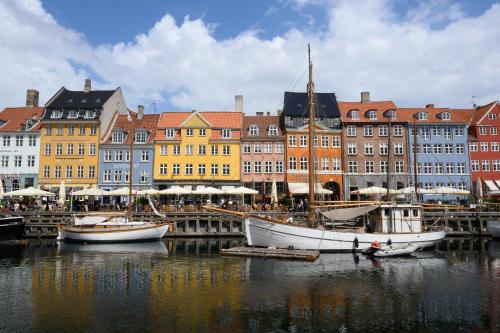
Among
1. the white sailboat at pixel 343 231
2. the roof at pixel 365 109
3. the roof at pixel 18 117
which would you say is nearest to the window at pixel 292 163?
the roof at pixel 365 109

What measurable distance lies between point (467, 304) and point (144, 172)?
4060cm

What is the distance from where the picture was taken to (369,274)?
69.6 feet

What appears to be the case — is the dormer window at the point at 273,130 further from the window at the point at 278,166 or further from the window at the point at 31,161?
the window at the point at 31,161

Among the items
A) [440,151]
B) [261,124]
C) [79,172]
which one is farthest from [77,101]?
[440,151]

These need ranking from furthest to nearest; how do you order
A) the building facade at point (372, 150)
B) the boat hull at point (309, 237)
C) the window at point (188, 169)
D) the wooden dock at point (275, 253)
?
1. the building facade at point (372, 150)
2. the window at point (188, 169)
3. the boat hull at point (309, 237)
4. the wooden dock at point (275, 253)

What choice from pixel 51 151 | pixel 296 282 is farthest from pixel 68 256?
pixel 51 151

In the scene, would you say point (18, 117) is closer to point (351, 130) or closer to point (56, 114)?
point (56, 114)

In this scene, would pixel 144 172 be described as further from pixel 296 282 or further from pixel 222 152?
pixel 296 282

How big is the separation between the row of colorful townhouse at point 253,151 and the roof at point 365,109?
0.23m

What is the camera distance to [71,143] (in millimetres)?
50469

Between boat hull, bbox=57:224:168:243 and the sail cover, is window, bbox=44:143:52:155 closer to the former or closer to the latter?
boat hull, bbox=57:224:168:243

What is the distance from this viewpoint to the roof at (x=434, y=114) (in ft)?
168

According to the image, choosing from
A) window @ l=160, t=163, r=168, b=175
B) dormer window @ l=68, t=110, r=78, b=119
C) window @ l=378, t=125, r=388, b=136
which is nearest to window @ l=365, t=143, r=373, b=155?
window @ l=378, t=125, r=388, b=136

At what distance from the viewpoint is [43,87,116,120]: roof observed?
51.0 meters
